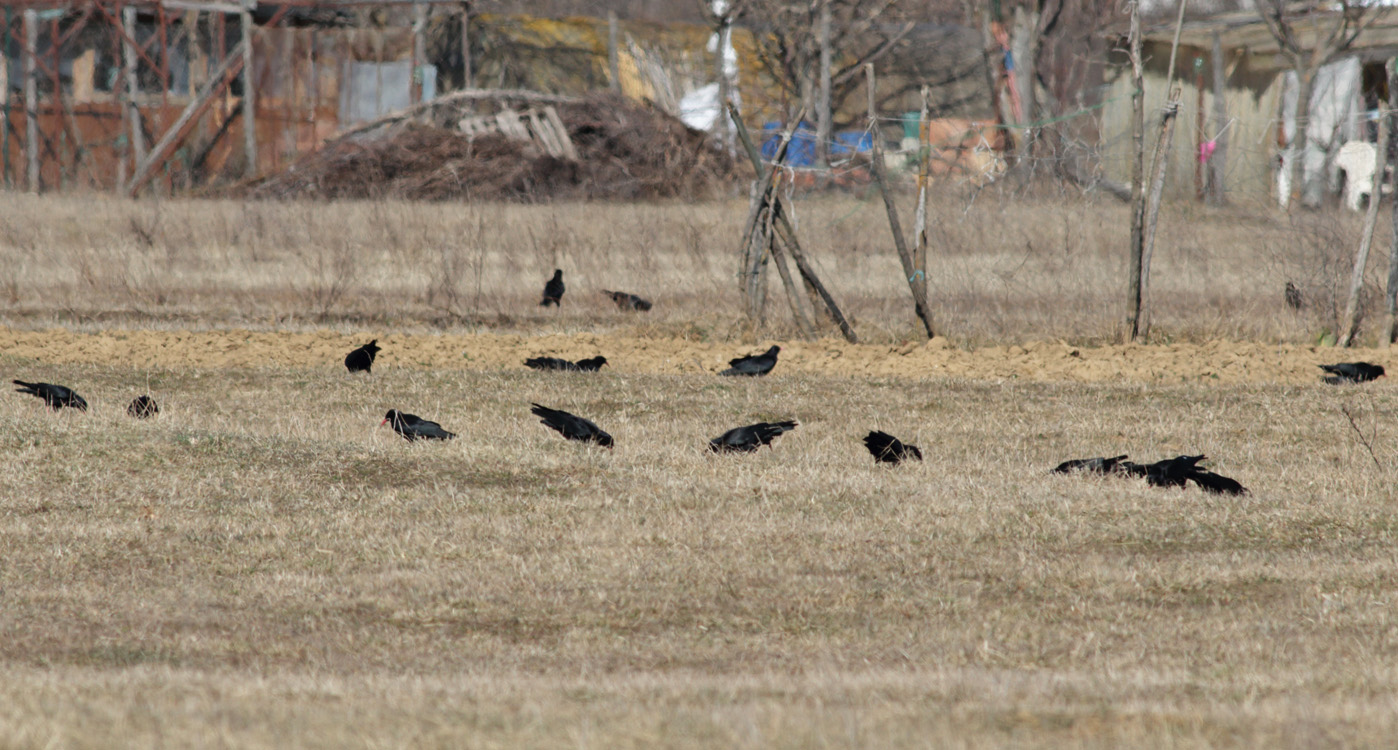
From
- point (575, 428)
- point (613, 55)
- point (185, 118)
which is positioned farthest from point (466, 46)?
point (575, 428)

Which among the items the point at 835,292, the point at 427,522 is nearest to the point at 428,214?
the point at 835,292

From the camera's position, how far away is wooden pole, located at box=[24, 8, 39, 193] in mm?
28312

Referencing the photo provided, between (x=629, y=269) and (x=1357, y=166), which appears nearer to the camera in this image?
(x=629, y=269)

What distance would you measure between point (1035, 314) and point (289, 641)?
438 inches

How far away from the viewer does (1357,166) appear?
2659 cm

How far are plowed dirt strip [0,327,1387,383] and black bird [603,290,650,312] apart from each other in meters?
1.84

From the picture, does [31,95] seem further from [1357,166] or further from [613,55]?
[1357,166]

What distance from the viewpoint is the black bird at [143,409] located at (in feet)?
35.2

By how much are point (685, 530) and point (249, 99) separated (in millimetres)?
24287


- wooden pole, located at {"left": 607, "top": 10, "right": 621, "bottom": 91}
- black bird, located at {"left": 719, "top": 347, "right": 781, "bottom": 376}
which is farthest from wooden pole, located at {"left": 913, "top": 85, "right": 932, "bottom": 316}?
wooden pole, located at {"left": 607, "top": 10, "right": 621, "bottom": 91}

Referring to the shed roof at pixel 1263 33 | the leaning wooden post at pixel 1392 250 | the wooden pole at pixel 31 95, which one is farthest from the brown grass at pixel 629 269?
the shed roof at pixel 1263 33

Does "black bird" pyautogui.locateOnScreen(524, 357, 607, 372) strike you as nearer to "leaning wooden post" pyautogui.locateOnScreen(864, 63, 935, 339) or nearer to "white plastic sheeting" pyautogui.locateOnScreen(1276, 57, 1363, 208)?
"leaning wooden post" pyautogui.locateOnScreen(864, 63, 935, 339)

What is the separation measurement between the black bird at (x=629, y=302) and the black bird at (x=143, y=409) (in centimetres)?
640

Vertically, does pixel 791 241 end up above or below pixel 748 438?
above
